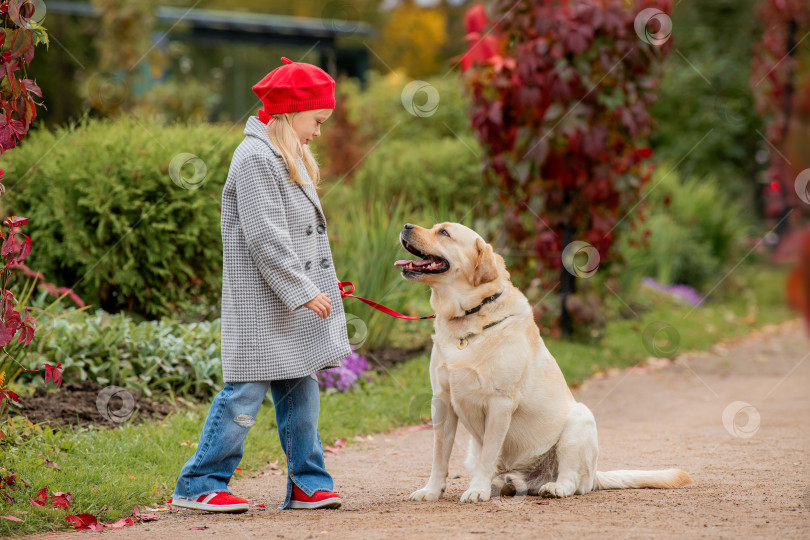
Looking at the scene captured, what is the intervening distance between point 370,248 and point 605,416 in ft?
7.94

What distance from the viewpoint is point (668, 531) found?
10.4 ft

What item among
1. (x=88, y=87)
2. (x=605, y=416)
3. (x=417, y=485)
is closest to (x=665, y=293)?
(x=605, y=416)

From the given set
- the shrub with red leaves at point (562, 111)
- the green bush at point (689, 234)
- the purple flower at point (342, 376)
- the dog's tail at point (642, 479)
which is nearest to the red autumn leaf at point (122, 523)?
the dog's tail at point (642, 479)

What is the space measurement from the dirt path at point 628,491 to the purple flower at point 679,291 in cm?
400

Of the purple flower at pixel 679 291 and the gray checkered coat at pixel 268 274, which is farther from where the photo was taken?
the purple flower at pixel 679 291

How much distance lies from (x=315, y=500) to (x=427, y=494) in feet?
1.72

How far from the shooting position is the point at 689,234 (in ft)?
42.3

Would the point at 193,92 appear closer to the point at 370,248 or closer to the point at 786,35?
the point at 370,248

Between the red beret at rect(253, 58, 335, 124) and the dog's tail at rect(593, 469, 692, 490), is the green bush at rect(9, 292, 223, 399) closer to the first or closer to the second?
the red beret at rect(253, 58, 335, 124)

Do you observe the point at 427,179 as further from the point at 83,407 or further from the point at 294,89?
the point at 294,89

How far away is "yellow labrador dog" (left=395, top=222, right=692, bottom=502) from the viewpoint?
384 cm

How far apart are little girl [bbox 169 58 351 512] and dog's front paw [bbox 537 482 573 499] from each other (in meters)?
0.98

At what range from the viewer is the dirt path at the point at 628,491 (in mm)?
3289

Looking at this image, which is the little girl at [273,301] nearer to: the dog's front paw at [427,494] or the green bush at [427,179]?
the dog's front paw at [427,494]
